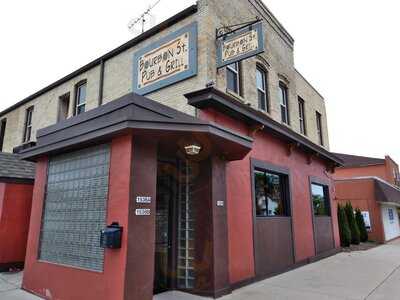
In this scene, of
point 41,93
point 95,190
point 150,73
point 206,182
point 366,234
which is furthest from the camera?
point 366,234

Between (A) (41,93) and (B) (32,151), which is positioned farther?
(A) (41,93)

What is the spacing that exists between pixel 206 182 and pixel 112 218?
2310 mm

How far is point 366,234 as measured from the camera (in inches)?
733

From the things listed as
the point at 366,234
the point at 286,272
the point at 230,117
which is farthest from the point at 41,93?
the point at 366,234

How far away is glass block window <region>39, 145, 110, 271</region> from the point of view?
5727mm

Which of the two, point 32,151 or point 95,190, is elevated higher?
point 32,151

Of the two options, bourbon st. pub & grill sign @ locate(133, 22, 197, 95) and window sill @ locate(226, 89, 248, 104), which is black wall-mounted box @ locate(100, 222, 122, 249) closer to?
bourbon st. pub & grill sign @ locate(133, 22, 197, 95)

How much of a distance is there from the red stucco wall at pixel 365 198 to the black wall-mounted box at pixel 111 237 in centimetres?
1799

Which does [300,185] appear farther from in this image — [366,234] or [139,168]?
[366,234]

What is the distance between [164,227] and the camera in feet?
23.4

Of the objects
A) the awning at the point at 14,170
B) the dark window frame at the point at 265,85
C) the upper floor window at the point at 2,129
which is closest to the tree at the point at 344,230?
the dark window frame at the point at 265,85

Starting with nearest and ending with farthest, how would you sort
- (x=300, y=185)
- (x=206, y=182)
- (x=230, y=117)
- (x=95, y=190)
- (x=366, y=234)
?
(x=95, y=190), (x=206, y=182), (x=230, y=117), (x=300, y=185), (x=366, y=234)

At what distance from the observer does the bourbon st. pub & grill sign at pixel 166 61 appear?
8156 millimetres

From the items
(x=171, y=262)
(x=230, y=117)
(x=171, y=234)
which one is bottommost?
(x=171, y=262)
